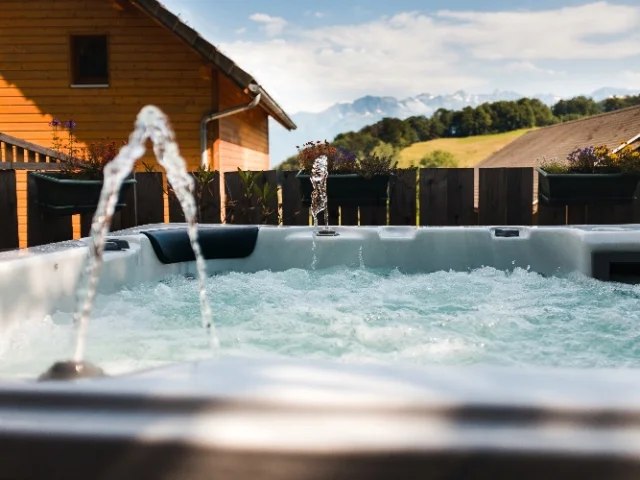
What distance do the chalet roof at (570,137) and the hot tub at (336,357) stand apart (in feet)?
43.7

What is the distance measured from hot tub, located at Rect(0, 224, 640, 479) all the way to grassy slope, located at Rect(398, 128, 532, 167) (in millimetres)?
35705

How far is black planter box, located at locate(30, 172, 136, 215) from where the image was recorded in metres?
3.76

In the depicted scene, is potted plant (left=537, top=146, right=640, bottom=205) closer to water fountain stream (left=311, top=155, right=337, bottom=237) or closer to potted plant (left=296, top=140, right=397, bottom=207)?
potted plant (left=296, top=140, right=397, bottom=207)

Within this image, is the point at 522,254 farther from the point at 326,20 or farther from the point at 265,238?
the point at 326,20

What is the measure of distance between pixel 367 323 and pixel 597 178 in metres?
2.43

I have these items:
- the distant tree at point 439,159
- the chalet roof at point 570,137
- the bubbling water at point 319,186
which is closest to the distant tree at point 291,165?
the bubbling water at point 319,186

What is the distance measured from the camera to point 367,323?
2.28 m

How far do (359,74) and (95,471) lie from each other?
242 ft

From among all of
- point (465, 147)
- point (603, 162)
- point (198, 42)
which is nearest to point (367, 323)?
point (603, 162)

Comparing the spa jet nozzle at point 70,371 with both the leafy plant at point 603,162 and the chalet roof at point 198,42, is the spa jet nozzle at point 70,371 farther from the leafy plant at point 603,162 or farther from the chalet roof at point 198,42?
the chalet roof at point 198,42

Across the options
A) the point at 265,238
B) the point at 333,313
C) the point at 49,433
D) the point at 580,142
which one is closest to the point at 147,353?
the point at 333,313

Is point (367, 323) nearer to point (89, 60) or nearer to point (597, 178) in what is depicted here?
point (597, 178)

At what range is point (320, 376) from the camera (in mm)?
900

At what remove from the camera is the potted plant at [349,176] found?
4156 millimetres
